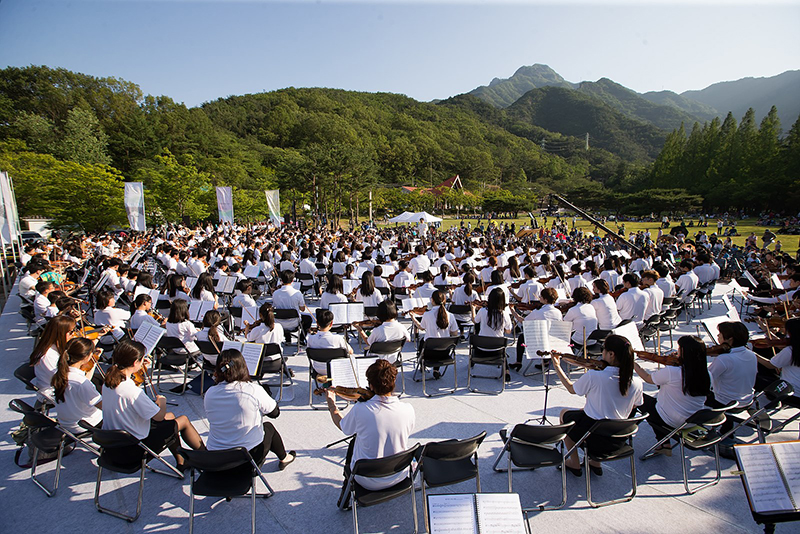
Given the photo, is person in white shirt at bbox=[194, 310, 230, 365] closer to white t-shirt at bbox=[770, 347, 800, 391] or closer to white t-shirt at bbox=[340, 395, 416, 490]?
white t-shirt at bbox=[340, 395, 416, 490]

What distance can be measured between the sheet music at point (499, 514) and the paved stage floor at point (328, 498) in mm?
1524

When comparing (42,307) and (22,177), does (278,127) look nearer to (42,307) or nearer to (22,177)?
(22,177)

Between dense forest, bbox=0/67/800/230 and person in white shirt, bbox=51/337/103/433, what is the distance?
26647 millimetres

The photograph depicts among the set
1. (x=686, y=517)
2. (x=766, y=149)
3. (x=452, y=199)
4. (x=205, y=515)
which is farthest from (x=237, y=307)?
(x=766, y=149)

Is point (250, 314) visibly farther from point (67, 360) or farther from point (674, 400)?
point (674, 400)

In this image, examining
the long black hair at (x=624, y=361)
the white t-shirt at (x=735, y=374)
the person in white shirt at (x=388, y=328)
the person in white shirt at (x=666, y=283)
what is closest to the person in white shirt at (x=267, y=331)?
the person in white shirt at (x=388, y=328)

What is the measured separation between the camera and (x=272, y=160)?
6975 centimetres

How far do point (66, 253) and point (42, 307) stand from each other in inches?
357

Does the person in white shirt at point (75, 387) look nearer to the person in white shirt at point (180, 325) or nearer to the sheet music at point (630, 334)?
the person in white shirt at point (180, 325)

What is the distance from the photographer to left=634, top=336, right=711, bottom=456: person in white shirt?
3.77 metres

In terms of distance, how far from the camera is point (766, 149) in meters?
51.1

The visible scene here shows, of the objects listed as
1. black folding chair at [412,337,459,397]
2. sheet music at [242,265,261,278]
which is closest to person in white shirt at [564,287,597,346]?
black folding chair at [412,337,459,397]

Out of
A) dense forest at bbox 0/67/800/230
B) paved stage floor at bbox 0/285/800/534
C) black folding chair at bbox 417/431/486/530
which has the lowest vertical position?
paved stage floor at bbox 0/285/800/534

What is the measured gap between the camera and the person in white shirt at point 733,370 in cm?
417
